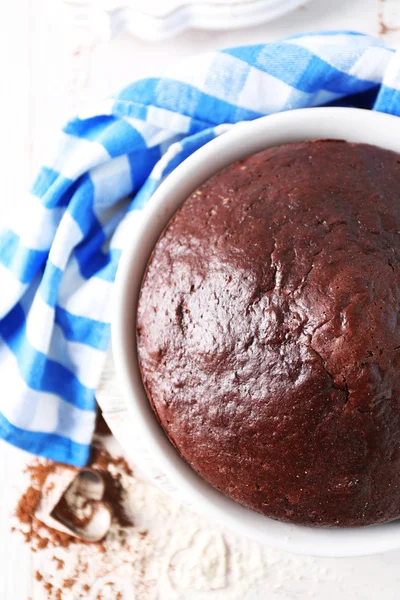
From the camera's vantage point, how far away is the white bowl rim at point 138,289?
55.3 inches

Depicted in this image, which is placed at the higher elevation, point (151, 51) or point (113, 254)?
point (151, 51)

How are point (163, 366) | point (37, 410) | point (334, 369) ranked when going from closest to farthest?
point (334, 369) < point (163, 366) < point (37, 410)

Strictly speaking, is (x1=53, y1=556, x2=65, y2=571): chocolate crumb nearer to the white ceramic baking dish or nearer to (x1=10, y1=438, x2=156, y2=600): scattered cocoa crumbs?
(x1=10, y1=438, x2=156, y2=600): scattered cocoa crumbs

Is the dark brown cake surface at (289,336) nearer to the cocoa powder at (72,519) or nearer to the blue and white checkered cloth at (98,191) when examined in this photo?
the blue and white checkered cloth at (98,191)

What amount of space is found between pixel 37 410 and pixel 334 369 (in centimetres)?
88

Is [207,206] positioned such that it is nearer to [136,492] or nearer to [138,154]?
[138,154]

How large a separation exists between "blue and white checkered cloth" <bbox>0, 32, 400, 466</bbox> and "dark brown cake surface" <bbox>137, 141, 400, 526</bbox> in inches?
9.4

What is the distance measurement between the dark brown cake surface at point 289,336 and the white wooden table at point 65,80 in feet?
1.90

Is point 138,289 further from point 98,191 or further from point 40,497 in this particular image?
point 40,497

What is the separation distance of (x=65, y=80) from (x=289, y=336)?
42.2 inches

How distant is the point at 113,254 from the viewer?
5.46ft

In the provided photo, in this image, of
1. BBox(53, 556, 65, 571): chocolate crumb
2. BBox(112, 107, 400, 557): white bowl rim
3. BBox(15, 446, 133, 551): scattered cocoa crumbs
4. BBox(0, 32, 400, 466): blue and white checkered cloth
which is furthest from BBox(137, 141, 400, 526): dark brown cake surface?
BBox(53, 556, 65, 571): chocolate crumb

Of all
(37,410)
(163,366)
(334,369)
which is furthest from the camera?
(37,410)

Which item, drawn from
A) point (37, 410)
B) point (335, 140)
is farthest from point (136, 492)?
point (335, 140)
